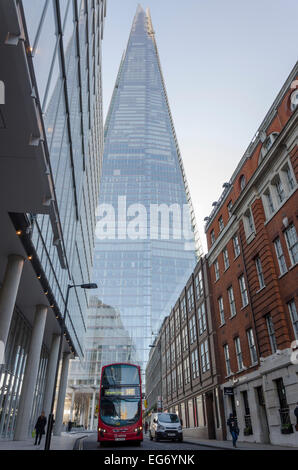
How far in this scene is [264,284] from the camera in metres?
20.1

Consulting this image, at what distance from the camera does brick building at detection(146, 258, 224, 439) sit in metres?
28.0

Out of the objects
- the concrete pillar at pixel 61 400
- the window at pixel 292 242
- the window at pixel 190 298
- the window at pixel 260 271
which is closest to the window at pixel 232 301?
the window at pixel 260 271

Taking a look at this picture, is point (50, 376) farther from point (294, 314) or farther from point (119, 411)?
point (294, 314)

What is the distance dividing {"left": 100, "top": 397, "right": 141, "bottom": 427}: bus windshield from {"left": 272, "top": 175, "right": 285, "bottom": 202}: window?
14.6m

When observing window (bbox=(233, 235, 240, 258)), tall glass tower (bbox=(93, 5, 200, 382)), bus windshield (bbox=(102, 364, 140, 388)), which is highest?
tall glass tower (bbox=(93, 5, 200, 382))

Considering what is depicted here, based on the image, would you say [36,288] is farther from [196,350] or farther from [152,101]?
[152,101]

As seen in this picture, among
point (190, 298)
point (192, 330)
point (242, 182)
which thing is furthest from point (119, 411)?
point (190, 298)

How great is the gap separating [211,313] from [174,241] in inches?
2920

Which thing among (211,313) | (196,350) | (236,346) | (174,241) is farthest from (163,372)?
(174,241)

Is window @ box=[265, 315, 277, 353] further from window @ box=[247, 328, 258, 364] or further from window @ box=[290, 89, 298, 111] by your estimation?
window @ box=[290, 89, 298, 111]

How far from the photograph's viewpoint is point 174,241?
338 ft

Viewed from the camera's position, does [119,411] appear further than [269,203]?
No

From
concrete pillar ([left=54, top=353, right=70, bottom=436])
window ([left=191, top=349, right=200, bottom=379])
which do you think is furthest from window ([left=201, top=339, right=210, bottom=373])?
concrete pillar ([left=54, top=353, right=70, bottom=436])

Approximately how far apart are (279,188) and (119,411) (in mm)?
15994
